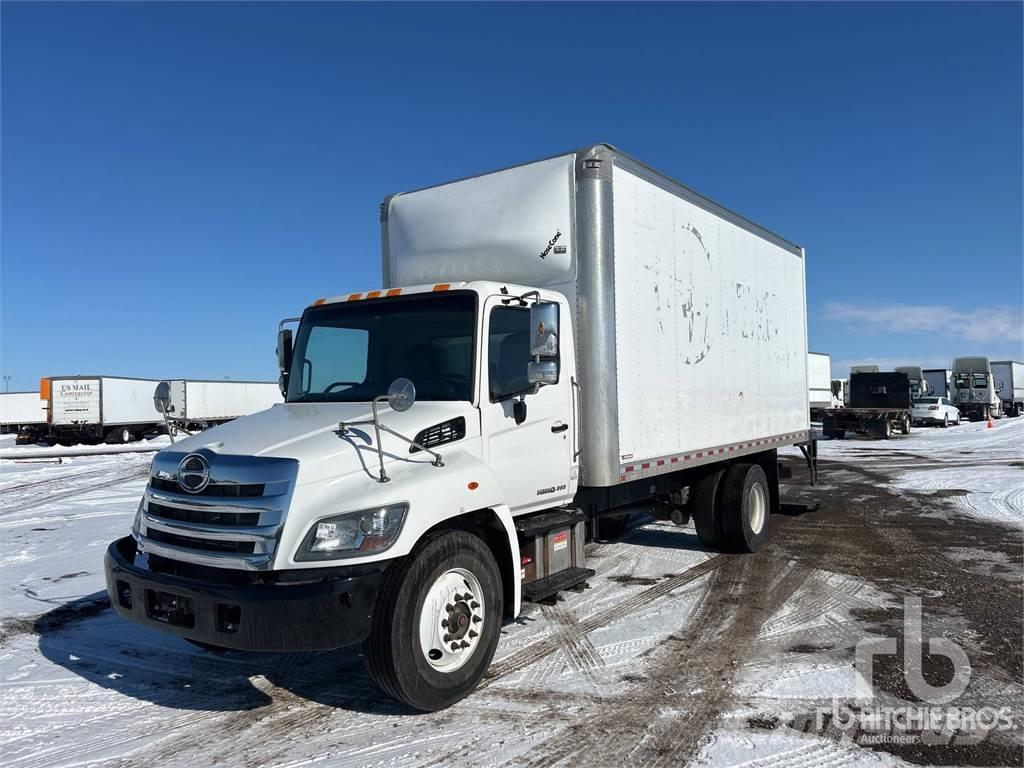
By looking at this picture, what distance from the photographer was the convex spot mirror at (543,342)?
15.1 ft

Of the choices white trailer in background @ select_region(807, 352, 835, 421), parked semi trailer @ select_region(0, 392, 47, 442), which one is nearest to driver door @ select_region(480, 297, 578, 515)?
white trailer in background @ select_region(807, 352, 835, 421)

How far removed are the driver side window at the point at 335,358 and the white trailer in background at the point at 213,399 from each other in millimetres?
36971

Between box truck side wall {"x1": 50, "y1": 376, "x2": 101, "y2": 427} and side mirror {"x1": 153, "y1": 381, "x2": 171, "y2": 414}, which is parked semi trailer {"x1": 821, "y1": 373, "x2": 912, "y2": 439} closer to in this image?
side mirror {"x1": 153, "y1": 381, "x2": 171, "y2": 414}

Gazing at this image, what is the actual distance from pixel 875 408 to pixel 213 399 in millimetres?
36599

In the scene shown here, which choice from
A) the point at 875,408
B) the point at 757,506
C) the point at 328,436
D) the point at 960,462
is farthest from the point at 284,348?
the point at 875,408

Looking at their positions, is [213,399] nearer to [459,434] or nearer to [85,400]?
[85,400]

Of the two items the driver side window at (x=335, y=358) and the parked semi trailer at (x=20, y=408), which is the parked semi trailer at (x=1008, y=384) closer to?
the driver side window at (x=335, y=358)

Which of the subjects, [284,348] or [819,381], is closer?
[284,348]

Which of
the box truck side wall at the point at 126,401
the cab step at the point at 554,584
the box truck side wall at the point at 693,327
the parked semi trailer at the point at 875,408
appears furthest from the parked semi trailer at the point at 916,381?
the box truck side wall at the point at 126,401

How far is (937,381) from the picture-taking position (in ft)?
128

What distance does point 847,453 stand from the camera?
23.6 meters

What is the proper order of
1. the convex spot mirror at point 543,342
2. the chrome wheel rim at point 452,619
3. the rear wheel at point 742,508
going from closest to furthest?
the chrome wheel rim at point 452,619
the convex spot mirror at point 543,342
the rear wheel at point 742,508

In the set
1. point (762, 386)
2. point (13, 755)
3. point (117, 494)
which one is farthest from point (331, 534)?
point (117, 494)

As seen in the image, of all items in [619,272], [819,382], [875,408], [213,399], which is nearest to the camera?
[619,272]
